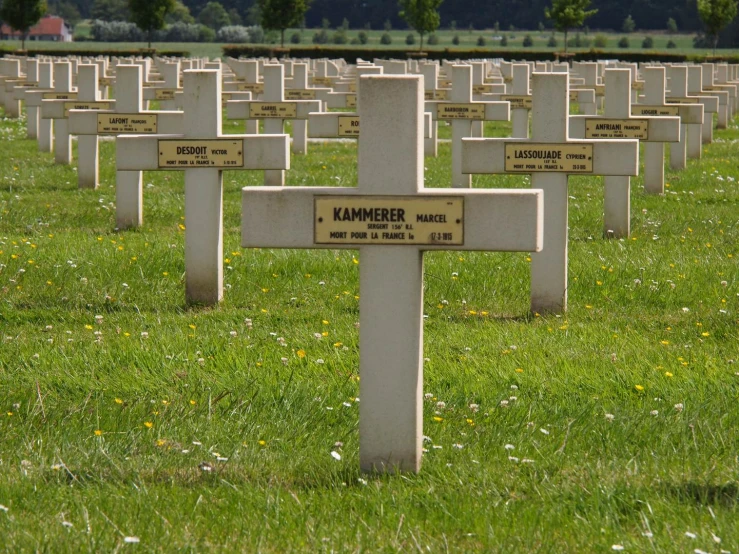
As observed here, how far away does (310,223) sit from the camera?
488cm

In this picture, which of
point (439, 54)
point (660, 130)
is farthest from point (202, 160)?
point (439, 54)

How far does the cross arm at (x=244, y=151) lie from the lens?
323 inches

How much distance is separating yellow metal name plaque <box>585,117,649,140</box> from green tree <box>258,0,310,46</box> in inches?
2530

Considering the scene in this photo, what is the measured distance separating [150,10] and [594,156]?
6582 centimetres

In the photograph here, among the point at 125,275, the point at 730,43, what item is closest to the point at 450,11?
the point at 730,43

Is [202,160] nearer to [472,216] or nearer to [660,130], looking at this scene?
[472,216]

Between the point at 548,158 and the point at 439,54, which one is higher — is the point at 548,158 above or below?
below

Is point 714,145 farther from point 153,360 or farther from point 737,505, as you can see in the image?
point 737,505

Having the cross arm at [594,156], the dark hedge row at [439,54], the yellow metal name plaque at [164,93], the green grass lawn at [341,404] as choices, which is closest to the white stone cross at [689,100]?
the green grass lawn at [341,404]

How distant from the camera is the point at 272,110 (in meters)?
14.8

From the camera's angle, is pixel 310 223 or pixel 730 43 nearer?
pixel 310 223

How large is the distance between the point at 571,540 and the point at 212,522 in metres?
1.11

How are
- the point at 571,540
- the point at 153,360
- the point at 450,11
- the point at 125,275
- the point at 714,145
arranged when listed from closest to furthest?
the point at 571,540
the point at 153,360
the point at 125,275
the point at 714,145
the point at 450,11

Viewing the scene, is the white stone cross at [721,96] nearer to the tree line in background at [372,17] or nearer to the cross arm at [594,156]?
the cross arm at [594,156]
